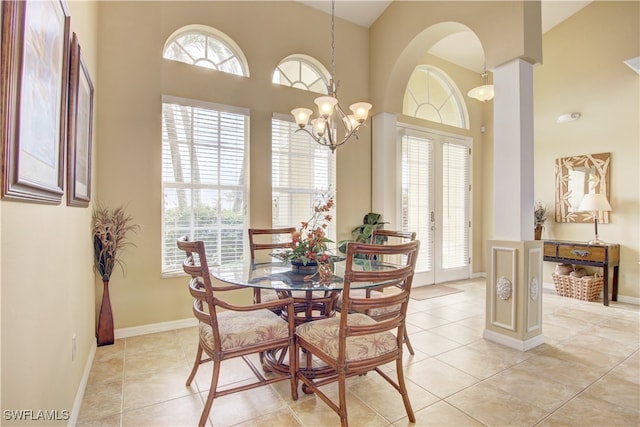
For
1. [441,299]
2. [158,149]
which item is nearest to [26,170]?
[158,149]

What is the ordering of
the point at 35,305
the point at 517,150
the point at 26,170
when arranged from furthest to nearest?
the point at 517,150, the point at 35,305, the point at 26,170

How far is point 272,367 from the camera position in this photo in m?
2.26

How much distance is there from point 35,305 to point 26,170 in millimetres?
533

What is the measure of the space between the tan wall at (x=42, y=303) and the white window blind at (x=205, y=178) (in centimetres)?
107

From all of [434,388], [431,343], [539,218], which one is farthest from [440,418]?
[539,218]

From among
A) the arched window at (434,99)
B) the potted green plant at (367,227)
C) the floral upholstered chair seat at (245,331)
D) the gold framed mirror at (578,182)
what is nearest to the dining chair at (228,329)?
the floral upholstered chair seat at (245,331)

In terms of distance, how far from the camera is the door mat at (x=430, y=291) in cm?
465

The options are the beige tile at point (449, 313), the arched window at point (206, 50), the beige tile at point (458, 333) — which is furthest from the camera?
the beige tile at point (449, 313)

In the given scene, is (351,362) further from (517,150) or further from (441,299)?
(441,299)

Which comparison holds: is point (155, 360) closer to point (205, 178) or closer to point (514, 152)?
point (205, 178)

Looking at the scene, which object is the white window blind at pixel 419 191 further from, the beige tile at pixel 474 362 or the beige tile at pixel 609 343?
the beige tile at pixel 474 362

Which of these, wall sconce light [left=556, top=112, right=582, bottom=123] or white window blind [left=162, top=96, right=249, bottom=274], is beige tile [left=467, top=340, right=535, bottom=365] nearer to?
white window blind [left=162, top=96, right=249, bottom=274]

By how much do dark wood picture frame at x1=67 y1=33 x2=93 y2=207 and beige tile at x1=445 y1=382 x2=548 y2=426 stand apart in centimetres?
267

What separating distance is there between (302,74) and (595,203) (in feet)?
13.9
